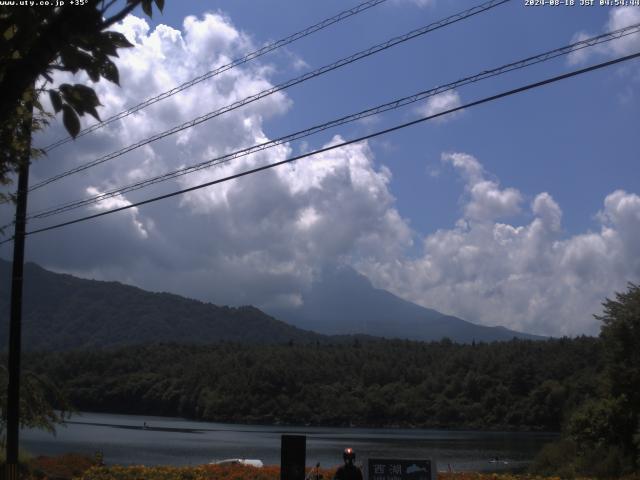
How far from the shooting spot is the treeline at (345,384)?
114 m

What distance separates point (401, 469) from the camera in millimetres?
12227

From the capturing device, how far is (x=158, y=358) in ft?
516

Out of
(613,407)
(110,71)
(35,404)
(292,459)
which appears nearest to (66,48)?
(110,71)

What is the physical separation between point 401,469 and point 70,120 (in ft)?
28.7

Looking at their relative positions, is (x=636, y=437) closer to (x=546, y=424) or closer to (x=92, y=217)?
(x=92, y=217)

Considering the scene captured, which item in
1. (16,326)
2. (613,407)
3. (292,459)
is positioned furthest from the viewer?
(613,407)

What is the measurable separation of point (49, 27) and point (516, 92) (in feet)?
28.8

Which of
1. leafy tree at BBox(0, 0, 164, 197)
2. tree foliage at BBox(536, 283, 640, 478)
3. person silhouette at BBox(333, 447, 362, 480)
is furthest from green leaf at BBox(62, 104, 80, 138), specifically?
tree foliage at BBox(536, 283, 640, 478)

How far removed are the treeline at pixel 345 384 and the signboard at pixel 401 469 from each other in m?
96.5

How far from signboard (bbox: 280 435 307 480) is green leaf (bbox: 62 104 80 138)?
960cm

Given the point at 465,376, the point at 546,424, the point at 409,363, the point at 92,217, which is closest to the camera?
the point at 92,217

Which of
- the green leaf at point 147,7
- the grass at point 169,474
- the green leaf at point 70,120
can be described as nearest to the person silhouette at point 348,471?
the green leaf at point 70,120

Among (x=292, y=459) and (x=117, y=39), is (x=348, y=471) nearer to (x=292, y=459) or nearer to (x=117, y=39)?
(x=292, y=459)

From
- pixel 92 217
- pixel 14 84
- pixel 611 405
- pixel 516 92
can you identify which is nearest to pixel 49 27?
pixel 14 84
